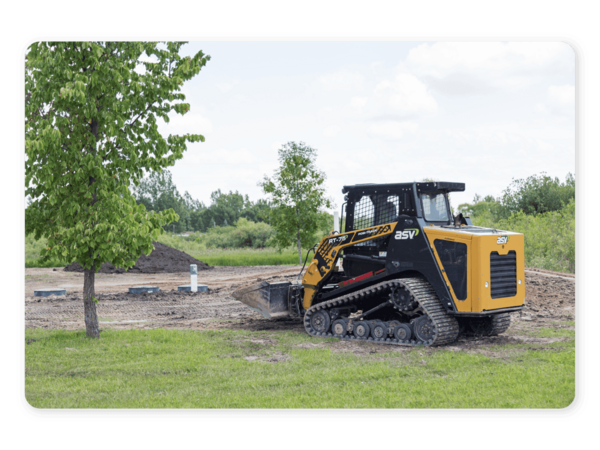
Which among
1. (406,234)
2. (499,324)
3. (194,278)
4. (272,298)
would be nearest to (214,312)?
(272,298)

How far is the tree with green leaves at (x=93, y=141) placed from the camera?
9227 mm

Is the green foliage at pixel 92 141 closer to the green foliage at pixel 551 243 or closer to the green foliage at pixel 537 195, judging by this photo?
the green foliage at pixel 551 243

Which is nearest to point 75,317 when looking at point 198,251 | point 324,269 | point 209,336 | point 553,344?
point 209,336

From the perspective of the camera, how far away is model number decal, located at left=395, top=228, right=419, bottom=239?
9.57 m

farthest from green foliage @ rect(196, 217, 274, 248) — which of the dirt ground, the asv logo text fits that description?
the asv logo text

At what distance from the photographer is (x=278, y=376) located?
7707 millimetres

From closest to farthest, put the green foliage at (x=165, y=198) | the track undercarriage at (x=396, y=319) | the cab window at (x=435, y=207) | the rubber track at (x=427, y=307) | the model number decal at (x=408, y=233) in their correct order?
the rubber track at (x=427, y=307)
the track undercarriage at (x=396, y=319)
the model number decal at (x=408, y=233)
the cab window at (x=435, y=207)
the green foliage at (x=165, y=198)

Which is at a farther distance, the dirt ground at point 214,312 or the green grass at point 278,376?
the dirt ground at point 214,312

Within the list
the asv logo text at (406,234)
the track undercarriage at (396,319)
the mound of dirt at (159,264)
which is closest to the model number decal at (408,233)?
the asv logo text at (406,234)

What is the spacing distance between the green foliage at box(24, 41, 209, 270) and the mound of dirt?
18729 millimetres

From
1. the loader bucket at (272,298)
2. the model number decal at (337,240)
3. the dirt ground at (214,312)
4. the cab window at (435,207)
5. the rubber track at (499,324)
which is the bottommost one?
the dirt ground at (214,312)

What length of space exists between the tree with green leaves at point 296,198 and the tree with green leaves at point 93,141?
18.6 m

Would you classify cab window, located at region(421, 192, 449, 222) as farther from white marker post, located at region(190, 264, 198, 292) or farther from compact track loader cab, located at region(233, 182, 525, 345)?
white marker post, located at region(190, 264, 198, 292)

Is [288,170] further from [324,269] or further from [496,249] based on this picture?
[496,249]
